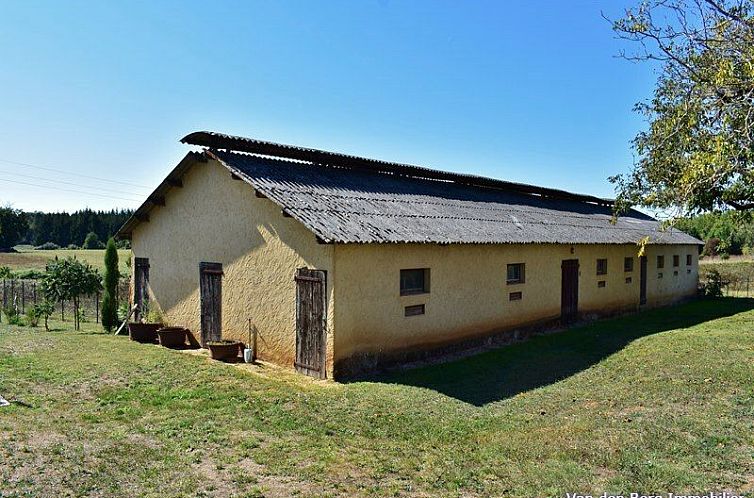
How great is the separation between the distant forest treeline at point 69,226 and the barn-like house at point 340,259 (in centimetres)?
6732

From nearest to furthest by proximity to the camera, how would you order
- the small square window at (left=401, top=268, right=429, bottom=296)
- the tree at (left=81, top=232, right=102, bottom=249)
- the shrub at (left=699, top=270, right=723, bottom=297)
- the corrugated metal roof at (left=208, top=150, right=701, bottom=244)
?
the corrugated metal roof at (left=208, top=150, right=701, bottom=244) < the small square window at (left=401, top=268, right=429, bottom=296) < the shrub at (left=699, top=270, right=723, bottom=297) < the tree at (left=81, top=232, right=102, bottom=249)

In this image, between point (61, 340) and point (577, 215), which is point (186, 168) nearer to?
point (61, 340)

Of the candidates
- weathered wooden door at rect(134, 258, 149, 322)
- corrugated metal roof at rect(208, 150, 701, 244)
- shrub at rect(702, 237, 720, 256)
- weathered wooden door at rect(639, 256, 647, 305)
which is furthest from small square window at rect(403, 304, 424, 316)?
shrub at rect(702, 237, 720, 256)

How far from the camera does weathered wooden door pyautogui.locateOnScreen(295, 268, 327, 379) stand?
34.0ft

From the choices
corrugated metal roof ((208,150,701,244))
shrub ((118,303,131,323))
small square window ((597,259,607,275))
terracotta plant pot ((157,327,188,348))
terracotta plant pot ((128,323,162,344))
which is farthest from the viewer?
small square window ((597,259,607,275))

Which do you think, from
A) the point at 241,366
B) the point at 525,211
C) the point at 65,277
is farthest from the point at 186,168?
the point at 525,211

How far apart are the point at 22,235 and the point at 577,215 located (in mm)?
74063

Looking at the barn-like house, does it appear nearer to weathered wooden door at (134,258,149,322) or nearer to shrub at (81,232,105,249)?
weathered wooden door at (134,258,149,322)

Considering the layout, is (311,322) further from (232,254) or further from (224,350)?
(232,254)

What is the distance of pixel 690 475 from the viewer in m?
5.68

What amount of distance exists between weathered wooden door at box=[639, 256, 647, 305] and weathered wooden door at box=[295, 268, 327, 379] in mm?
16909

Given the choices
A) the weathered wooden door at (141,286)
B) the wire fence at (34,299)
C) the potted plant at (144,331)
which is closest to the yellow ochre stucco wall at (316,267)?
the weathered wooden door at (141,286)

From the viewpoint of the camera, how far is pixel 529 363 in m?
12.2

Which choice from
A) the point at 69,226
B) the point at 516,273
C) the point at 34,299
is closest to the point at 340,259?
the point at 516,273
